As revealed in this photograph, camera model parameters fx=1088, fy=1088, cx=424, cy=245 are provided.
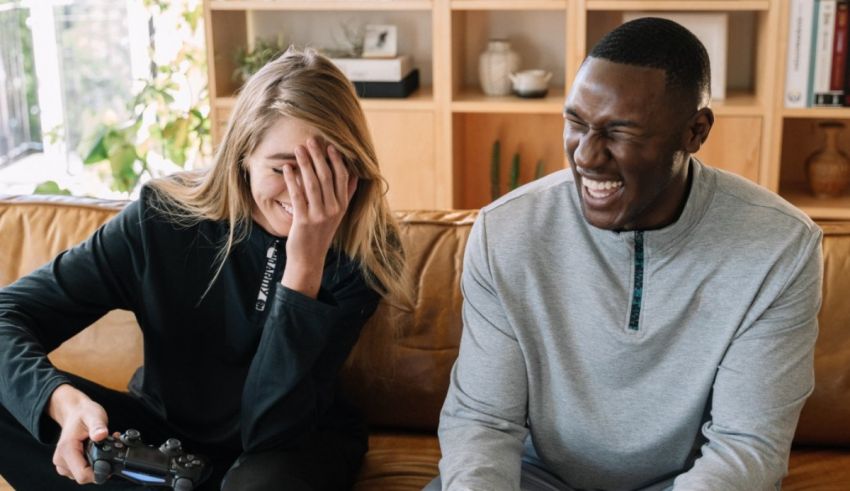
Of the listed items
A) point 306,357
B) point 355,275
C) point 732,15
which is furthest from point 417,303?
point 732,15

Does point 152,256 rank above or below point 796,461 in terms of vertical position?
above

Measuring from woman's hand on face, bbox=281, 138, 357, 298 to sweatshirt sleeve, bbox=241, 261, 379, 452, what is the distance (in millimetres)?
35

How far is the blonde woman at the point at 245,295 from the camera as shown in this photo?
164cm

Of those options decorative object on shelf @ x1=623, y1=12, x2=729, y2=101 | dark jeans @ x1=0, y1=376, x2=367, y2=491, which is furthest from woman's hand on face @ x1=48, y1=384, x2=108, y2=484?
decorative object on shelf @ x1=623, y1=12, x2=729, y2=101

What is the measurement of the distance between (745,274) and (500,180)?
6.74ft

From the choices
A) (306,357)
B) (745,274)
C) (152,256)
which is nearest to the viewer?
(745,274)

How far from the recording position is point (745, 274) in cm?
151

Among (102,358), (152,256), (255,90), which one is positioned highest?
(255,90)

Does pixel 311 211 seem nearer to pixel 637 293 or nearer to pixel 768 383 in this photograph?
pixel 637 293

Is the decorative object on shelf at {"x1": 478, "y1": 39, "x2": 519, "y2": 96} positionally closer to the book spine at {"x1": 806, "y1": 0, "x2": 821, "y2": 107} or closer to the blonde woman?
the book spine at {"x1": 806, "y1": 0, "x2": 821, "y2": 107}

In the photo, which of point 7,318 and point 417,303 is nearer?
point 7,318

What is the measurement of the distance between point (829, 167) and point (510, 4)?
41.4 inches

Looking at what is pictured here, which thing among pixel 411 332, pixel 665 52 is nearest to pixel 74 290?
pixel 411 332

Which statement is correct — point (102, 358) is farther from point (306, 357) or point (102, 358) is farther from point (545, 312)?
point (545, 312)
